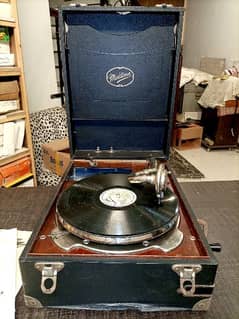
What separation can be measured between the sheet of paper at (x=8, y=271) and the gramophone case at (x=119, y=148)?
5 centimetres

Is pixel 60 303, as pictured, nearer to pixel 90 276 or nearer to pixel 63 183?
pixel 90 276

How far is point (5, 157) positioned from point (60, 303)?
62.1 inches

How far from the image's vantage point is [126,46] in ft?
3.66

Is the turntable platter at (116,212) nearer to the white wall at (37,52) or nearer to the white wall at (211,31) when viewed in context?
the white wall at (37,52)

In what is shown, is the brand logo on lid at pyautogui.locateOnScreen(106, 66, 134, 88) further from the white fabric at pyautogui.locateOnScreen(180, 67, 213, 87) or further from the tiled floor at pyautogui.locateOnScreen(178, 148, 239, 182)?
the white fabric at pyautogui.locateOnScreen(180, 67, 213, 87)

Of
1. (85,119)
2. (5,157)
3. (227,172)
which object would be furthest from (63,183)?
(227,172)

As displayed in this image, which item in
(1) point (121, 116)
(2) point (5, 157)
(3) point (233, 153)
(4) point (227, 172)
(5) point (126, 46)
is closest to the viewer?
(5) point (126, 46)

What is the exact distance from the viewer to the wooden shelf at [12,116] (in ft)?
6.33

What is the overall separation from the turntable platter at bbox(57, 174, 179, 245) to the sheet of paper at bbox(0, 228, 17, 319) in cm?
20

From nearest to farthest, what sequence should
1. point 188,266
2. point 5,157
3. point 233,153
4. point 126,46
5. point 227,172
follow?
point 188,266
point 126,46
point 5,157
point 227,172
point 233,153

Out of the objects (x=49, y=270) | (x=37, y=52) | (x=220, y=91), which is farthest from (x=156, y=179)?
(x=220, y=91)

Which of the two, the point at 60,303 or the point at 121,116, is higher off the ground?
the point at 121,116

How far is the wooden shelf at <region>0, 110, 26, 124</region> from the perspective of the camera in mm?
1931

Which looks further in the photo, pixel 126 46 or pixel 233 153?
pixel 233 153
